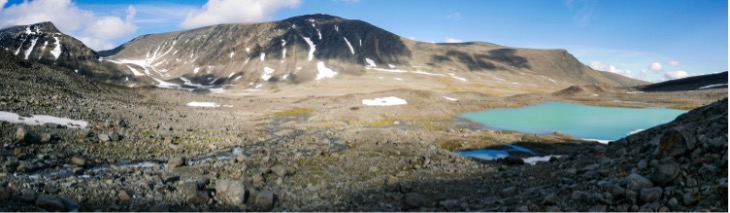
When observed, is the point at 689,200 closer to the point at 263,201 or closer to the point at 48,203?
the point at 263,201

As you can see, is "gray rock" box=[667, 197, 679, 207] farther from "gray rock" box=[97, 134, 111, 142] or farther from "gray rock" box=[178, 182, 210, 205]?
"gray rock" box=[97, 134, 111, 142]

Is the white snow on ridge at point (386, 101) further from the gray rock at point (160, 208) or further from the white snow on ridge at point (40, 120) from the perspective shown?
the gray rock at point (160, 208)

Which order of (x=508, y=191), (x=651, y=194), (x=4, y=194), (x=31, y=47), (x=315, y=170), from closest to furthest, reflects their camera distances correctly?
(x=651, y=194), (x=4, y=194), (x=508, y=191), (x=315, y=170), (x=31, y=47)

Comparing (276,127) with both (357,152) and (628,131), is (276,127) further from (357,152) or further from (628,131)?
(628,131)

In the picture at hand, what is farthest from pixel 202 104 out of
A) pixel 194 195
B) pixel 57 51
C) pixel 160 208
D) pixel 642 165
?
pixel 57 51

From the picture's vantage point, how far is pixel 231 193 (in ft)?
62.6

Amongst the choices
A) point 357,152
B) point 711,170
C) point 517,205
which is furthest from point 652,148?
point 357,152

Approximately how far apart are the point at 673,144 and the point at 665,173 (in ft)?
9.24

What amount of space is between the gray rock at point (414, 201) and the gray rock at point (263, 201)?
6.28 metres

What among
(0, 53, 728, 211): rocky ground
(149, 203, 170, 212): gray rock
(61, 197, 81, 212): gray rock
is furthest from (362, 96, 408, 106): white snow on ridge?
(61, 197, 81, 212): gray rock

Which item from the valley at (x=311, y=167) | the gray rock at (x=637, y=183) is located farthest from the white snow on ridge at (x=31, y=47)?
the gray rock at (x=637, y=183)

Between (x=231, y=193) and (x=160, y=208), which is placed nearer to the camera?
(x=160, y=208)

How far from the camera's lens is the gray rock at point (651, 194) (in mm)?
13617

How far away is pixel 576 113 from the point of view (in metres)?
86.8
